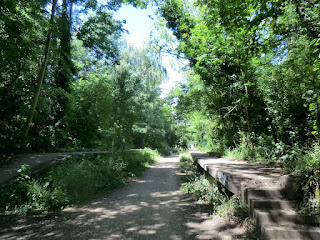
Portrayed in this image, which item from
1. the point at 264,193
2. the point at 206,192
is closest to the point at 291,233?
the point at 264,193

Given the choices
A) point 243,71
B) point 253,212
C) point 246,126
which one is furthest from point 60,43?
point 253,212

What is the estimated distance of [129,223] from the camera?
3.65 m

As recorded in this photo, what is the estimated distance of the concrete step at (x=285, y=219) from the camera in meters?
2.45

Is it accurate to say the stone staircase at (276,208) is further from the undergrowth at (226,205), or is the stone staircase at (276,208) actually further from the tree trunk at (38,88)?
the tree trunk at (38,88)

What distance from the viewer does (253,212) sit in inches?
110

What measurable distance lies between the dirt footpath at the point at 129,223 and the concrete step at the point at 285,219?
0.51 meters

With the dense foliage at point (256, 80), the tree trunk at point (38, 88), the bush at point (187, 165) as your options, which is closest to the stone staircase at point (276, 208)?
the dense foliage at point (256, 80)

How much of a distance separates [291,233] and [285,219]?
28cm

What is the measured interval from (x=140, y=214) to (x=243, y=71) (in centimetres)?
647

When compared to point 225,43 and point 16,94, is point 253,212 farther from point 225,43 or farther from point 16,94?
point 16,94

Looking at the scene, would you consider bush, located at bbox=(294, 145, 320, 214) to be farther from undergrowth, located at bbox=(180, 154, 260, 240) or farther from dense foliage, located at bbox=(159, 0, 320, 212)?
undergrowth, located at bbox=(180, 154, 260, 240)

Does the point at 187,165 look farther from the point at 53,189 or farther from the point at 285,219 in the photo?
the point at 285,219

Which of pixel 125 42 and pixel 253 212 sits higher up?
pixel 125 42

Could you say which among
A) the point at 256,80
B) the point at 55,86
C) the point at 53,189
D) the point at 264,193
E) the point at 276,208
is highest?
the point at 55,86
